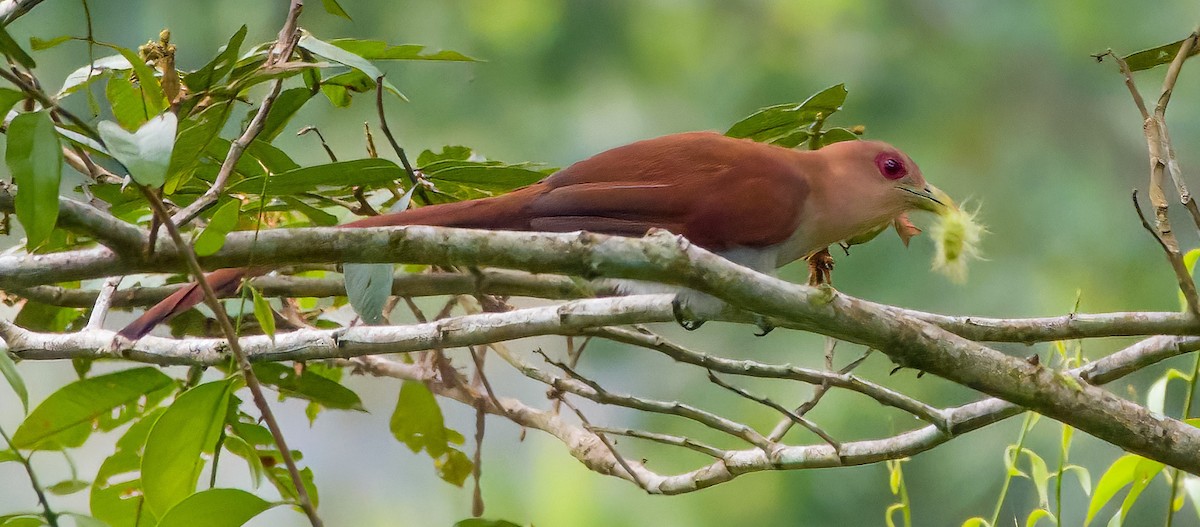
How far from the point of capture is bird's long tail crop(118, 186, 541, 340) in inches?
36.2

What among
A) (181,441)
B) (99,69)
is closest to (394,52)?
(99,69)

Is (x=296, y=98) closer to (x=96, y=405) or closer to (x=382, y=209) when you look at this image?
(x=382, y=209)

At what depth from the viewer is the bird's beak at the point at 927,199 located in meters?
1.27

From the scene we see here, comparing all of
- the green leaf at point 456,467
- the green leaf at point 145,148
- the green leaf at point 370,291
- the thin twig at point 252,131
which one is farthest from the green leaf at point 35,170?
the green leaf at point 456,467

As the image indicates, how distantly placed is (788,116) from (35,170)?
89cm

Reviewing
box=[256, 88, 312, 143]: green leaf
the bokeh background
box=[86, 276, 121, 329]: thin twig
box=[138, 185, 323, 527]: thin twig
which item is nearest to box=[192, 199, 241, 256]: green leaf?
box=[138, 185, 323, 527]: thin twig

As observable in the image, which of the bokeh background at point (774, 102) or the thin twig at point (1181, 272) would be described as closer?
the thin twig at point (1181, 272)

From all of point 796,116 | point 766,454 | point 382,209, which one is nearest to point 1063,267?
point 796,116

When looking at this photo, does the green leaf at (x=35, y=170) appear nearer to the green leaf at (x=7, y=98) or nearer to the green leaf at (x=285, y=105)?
the green leaf at (x=7, y=98)

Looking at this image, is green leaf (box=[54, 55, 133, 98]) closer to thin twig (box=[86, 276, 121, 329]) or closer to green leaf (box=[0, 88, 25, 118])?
thin twig (box=[86, 276, 121, 329])

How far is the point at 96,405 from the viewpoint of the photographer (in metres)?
1.15

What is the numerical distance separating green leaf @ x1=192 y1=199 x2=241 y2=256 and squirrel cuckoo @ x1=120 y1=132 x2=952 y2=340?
346mm

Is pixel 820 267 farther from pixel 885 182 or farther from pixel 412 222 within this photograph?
pixel 412 222

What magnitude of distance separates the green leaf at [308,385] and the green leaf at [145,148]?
0.67m
